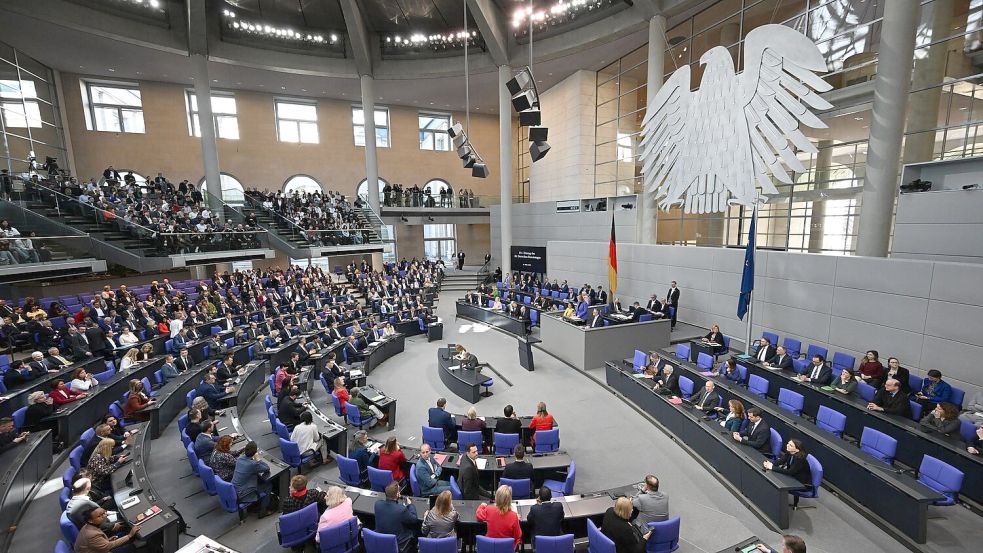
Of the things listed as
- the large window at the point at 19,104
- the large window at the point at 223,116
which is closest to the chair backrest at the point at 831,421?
the large window at the point at 19,104

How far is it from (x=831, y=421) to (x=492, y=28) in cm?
1914

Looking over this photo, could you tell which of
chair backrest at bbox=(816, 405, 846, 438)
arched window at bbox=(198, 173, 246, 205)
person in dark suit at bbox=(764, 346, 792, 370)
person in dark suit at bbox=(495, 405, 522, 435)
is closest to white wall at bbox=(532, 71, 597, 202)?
person in dark suit at bbox=(764, 346, 792, 370)

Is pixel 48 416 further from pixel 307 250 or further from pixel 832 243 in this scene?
pixel 832 243

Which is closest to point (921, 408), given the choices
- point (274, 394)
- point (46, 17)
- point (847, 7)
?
point (847, 7)

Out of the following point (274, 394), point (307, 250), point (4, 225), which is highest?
point (4, 225)

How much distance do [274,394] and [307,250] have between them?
1131 centimetres

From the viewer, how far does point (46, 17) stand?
50.2 feet

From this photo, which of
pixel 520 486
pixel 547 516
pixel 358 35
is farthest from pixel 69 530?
pixel 358 35

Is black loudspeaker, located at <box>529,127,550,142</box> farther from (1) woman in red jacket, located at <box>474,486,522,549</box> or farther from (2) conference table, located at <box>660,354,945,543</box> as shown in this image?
(1) woman in red jacket, located at <box>474,486,522,549</box>

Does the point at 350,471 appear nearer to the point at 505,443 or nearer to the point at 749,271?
the point at 505,443

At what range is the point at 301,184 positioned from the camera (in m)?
26.6

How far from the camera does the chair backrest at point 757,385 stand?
25.4 ft

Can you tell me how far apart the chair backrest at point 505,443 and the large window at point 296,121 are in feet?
83.7

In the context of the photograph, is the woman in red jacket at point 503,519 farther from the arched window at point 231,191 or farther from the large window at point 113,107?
the large window at point 113,107
